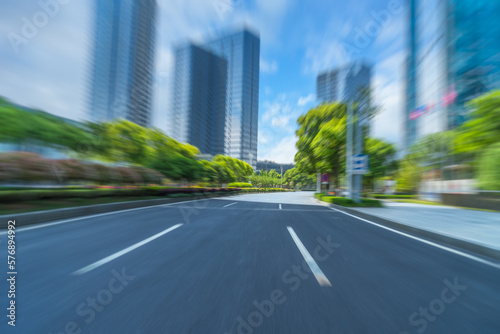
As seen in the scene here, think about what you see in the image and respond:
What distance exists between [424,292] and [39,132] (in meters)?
17.0

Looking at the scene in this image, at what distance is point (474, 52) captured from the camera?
2511 centimetres

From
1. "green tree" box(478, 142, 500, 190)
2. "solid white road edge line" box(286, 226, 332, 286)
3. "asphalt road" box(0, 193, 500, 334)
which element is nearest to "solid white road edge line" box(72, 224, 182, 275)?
"asphalt road" box(0, 193, 500, 334)

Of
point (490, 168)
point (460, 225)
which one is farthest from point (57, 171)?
point (490, 168)

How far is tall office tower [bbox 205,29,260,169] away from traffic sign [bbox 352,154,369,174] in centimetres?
8841

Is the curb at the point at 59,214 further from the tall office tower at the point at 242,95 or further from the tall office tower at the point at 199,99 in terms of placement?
the tall office tower at the point at 242,95

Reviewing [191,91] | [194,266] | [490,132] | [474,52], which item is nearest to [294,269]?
[194,266]

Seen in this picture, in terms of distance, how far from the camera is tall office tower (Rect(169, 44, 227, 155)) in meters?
97.6

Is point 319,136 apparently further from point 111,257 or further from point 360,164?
point 111,257

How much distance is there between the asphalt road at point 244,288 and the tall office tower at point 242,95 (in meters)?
96.6

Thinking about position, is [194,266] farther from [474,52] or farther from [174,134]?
[174,134]

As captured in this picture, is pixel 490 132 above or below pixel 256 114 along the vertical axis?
below

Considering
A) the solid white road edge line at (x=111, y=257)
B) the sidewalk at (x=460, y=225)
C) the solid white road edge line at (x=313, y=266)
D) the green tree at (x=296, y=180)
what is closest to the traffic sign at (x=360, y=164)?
the sidewalk at (x=460, y=225)

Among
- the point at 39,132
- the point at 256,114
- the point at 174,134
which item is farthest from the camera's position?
the point at 256,114

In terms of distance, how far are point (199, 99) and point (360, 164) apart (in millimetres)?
103202
